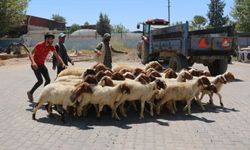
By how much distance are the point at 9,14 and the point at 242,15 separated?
103 feet

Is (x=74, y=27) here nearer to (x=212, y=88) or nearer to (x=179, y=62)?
(x=179, y=62)

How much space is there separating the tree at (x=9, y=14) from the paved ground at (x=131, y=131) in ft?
140

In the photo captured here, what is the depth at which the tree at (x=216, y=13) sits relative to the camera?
94.4 m

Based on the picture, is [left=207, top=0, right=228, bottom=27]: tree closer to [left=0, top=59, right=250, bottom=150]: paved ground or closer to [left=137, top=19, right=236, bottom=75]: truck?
[left=137, top=19, right=236, bottom=75]: truck

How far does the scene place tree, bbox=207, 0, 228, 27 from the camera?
94.4 meters

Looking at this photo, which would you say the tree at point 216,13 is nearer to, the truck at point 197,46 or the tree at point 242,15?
the tree at point 242,15

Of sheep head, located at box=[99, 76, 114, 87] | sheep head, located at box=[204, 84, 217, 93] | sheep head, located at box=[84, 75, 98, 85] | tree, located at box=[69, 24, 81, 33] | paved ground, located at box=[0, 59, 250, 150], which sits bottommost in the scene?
paved ground, located at box=[0, 59, 250, 150]

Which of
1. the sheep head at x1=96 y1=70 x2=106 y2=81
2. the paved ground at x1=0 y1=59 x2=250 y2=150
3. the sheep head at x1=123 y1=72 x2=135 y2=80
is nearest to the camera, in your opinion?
the paved ground at x1=0 y1=59 x2=250 y2=150

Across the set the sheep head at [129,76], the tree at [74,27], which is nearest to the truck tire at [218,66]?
the sheep head at [129,76]

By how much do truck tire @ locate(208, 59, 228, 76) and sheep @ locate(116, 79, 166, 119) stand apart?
966 centimetres

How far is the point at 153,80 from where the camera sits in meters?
10.5

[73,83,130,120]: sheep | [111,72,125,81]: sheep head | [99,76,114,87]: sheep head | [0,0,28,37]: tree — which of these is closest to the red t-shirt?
[111,72,125,81]: sheep head

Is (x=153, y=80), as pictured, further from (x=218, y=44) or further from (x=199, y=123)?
(x=218, y=44)

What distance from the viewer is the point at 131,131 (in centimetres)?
889
